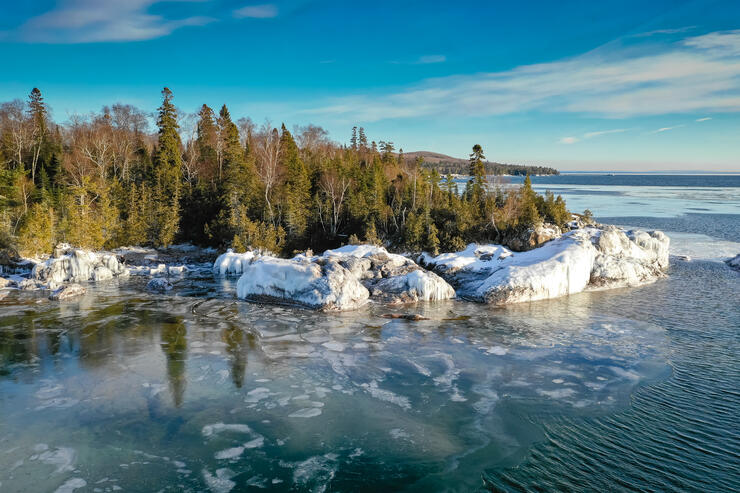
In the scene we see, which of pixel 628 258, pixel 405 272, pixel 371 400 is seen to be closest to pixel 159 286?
pixel 405 272

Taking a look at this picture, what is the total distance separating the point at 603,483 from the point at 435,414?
4253mm

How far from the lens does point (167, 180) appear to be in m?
49.5

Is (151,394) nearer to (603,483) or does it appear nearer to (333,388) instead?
(333,388)

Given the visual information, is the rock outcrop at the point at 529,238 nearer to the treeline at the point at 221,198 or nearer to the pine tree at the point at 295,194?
the treeline at the point at 221,198

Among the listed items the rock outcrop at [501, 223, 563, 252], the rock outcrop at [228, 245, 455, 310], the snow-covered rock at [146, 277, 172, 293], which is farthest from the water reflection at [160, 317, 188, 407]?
the rock outcrop at [501, 223, 563, 252]

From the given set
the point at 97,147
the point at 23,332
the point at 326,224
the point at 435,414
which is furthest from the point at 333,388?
the point at 97,147

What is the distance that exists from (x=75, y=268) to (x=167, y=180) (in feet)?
68.6

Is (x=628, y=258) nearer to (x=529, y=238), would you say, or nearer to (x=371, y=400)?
(x=529, y=238)

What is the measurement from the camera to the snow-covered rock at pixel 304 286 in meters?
23.3

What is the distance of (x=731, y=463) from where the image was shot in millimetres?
9336

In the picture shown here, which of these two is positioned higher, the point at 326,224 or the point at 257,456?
the point at 326,224

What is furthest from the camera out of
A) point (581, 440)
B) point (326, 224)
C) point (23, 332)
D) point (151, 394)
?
point (326, 224)

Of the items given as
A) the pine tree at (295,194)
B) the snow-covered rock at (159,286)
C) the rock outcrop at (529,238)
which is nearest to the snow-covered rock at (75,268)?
the snow-covered rock at (159,286)

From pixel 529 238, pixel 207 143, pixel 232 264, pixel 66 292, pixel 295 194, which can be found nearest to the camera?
pixel 66 292
